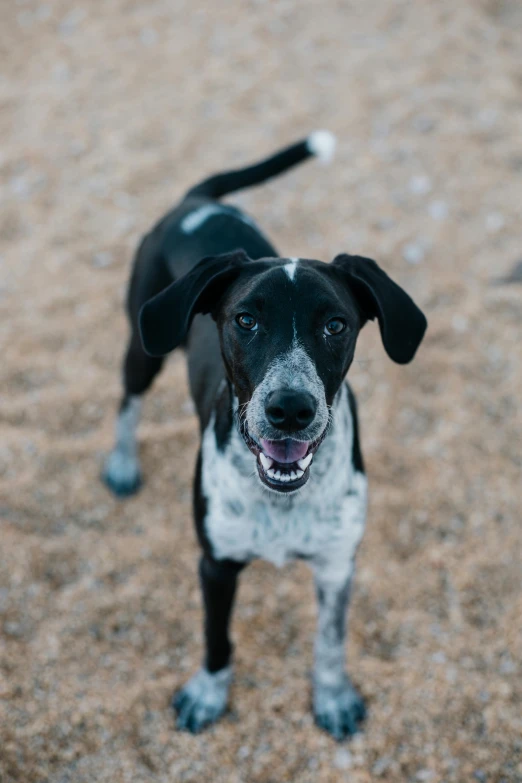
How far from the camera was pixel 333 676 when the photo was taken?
320 cm

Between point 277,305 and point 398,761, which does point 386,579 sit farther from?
point 277,305

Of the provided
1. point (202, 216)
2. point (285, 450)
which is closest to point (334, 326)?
point (285, 450)

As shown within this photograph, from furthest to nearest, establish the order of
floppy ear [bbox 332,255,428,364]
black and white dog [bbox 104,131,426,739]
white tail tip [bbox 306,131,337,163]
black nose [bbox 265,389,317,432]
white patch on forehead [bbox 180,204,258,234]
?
white tail tip [bbox 306,131,337,163] < white patch on forehead [bbox 180,204,258,234] < floppy ear [bbox 332,255,428,364] < black and white dog [bbox 104,131,426,739] < black nose [bbox 265,389,317,432]

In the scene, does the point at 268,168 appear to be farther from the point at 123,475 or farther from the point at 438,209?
the point at 438,209

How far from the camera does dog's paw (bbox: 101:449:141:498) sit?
4039 millimetres

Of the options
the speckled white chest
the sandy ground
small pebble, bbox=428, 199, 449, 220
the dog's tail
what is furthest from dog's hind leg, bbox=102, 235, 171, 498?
small pebble, bbox=428, 199, 449, 220

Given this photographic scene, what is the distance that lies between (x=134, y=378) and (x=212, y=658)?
4.75 feet

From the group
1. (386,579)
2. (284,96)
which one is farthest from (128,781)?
(284,96)

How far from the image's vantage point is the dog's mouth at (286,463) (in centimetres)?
242

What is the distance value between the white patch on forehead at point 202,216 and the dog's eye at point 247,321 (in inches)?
45.1

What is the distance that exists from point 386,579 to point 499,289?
2.29 metres

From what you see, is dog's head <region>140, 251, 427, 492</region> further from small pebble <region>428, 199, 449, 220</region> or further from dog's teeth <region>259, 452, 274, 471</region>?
small pebble <region>428, 199, 449, 220</region>

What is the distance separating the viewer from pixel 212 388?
3068 millimetres

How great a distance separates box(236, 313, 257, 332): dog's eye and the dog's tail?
167 centimetres
